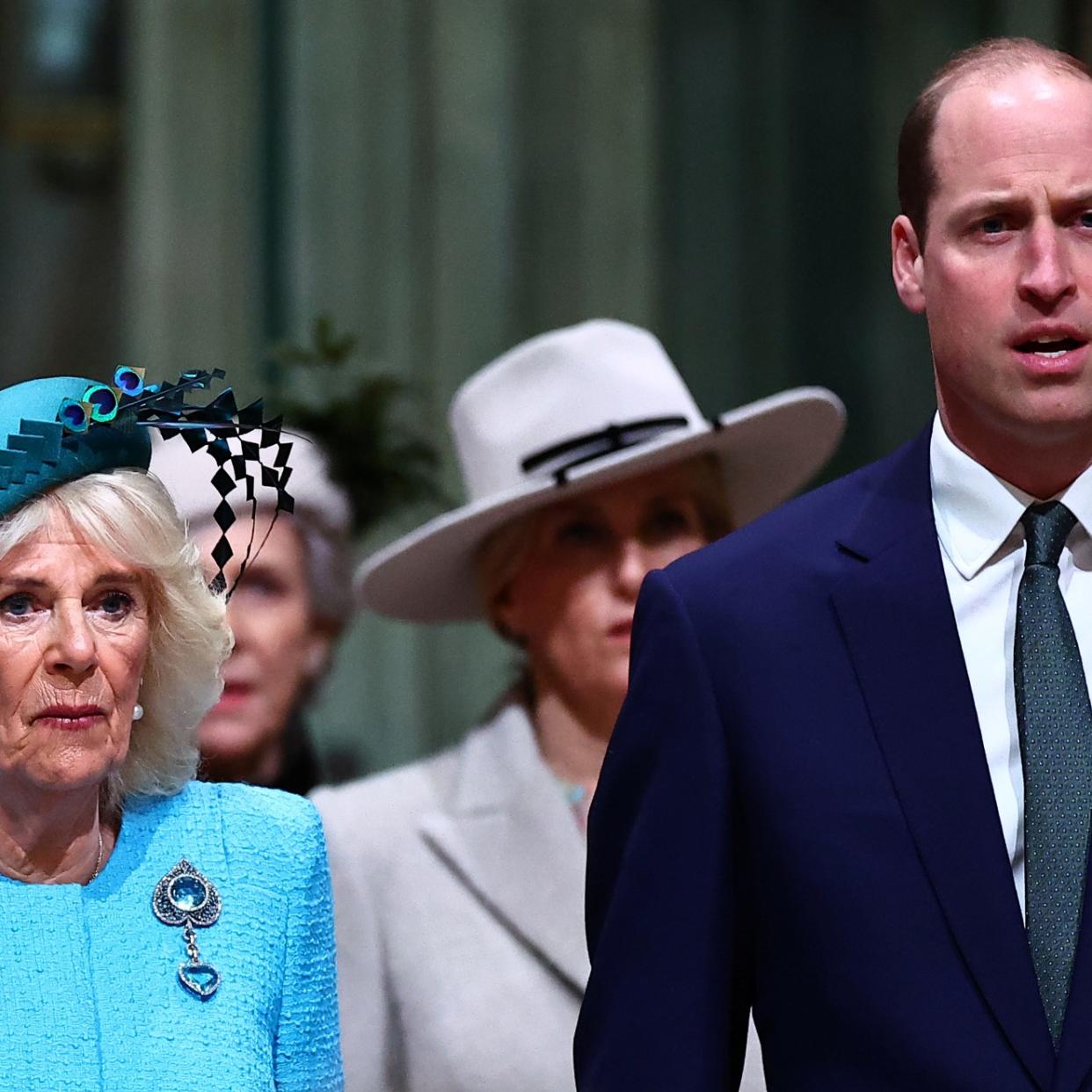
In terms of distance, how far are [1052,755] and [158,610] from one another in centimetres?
112

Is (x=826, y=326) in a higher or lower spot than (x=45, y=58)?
lower

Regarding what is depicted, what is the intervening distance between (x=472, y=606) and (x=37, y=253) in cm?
273

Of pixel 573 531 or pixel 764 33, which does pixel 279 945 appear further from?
pixel 764 33

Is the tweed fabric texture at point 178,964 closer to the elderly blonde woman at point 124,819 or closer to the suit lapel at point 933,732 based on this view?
the elderly blonde woman at point 124,819

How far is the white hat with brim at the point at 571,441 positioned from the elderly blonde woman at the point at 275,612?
0.23 m

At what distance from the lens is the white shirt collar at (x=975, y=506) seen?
2945 millimetres

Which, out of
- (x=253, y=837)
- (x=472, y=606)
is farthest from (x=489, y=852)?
(x=253, y=837)

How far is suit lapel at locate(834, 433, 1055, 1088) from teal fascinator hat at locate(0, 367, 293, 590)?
75cm

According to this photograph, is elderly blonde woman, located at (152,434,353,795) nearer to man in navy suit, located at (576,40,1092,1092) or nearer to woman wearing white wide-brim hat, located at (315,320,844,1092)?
woman wearing white wide-brim hat, located at (315,320,844,1092)

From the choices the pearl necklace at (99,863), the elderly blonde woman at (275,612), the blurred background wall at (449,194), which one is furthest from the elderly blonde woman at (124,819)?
the blurred background wall at (449,194)

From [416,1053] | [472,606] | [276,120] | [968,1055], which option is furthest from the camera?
[276,120]

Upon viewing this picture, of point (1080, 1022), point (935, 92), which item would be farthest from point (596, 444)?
point (1080, 1022)

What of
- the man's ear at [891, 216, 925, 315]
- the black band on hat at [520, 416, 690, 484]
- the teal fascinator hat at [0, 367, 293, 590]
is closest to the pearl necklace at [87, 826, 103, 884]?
the teal fascinator hat at [0, 367, 293, 590]

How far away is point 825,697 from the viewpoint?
9.62 feet
